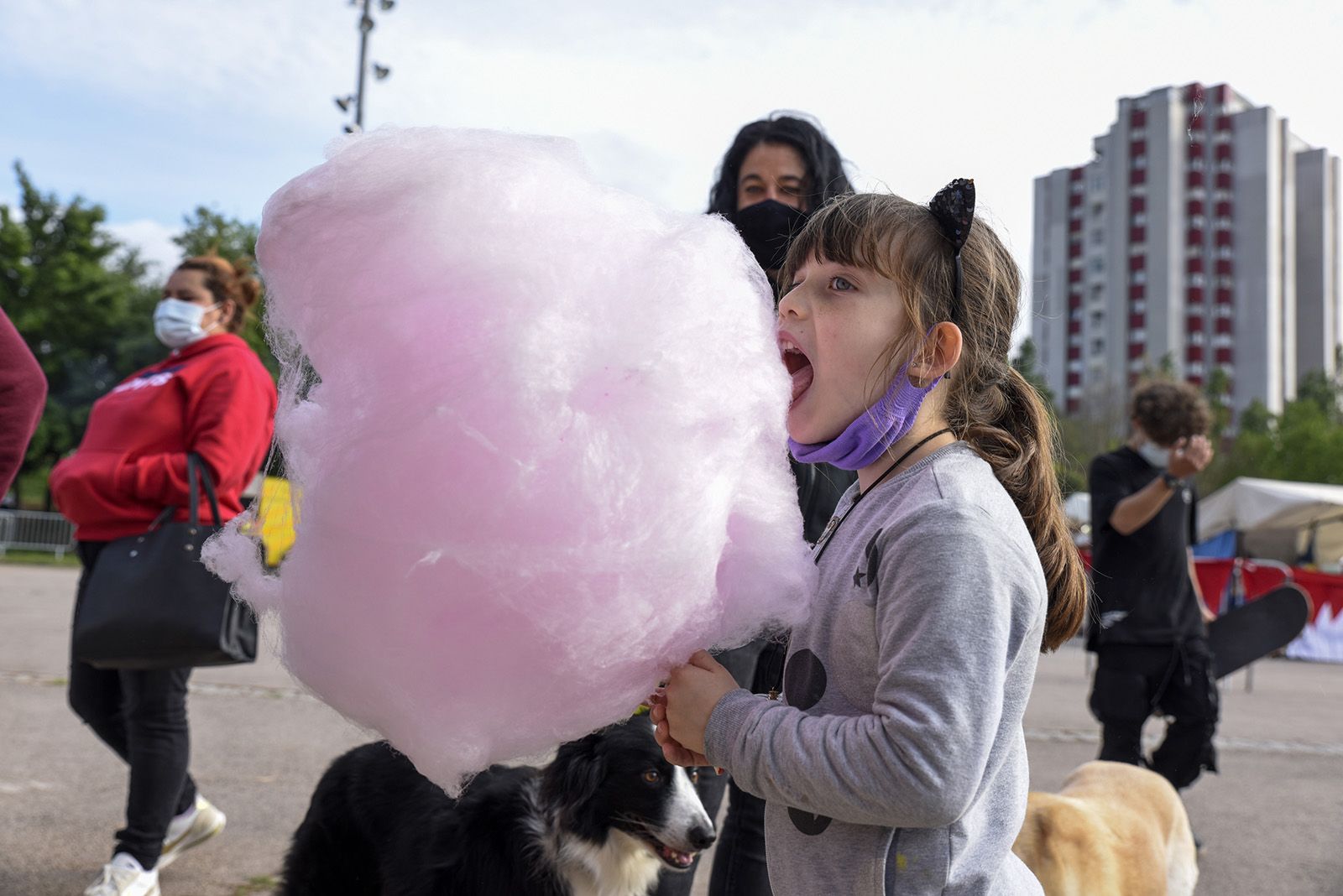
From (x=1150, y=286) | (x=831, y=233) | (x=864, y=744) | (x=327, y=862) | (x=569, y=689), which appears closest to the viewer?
(x=864, y=744)

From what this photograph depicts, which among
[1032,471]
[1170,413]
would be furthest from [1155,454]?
[1032,471]

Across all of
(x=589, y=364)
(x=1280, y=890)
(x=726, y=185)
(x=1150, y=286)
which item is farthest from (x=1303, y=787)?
(x=1150, y=286)

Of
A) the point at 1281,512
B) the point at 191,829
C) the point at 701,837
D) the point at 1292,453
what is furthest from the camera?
the point at 1292,453

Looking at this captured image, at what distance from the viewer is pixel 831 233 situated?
4.78 feet

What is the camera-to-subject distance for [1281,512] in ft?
48.4

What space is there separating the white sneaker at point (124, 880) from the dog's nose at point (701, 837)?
1.63 m

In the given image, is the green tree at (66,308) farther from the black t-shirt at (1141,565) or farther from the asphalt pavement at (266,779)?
the black t-shirt at (1141,565)

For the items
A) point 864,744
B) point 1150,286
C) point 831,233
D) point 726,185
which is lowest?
point 864,744

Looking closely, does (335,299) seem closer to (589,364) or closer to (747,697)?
(589,364)

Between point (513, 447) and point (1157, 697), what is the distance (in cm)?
355

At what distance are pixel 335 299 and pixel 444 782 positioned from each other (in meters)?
0.61

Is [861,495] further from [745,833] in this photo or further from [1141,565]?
[1141,565]

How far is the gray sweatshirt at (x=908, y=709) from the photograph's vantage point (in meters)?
1.16

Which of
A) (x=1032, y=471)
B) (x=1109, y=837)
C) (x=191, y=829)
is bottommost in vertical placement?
(x=191, y=829)
